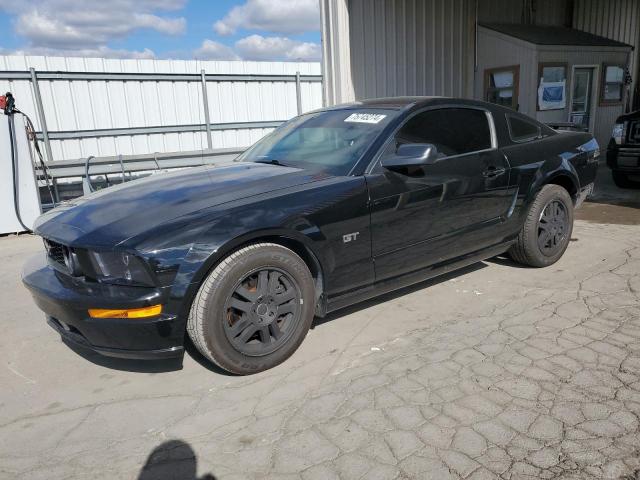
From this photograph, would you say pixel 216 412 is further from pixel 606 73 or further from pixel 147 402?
pixel 606 73

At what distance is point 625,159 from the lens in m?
8.02

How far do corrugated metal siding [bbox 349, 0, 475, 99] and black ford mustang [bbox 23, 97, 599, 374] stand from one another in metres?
5.48

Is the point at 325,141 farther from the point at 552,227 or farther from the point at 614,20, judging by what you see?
the point at 614,20

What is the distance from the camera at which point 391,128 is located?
3572mm

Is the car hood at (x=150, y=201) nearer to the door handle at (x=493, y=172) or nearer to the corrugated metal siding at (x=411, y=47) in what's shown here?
the door handle at (x=493, y=172)

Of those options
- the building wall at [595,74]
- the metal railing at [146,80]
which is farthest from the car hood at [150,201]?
the building wall at [595,74]

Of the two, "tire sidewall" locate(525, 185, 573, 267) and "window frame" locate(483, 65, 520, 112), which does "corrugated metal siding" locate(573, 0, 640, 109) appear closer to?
"window frame" locate(483, 65, 520, 112)

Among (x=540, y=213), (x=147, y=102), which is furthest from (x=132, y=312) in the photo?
(x=147, y=102)

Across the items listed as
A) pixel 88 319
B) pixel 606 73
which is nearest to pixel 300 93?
pixel 606 73

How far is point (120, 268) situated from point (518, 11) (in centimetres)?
1189

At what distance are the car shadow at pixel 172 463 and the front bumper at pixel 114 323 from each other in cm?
51

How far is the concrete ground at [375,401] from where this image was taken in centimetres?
228

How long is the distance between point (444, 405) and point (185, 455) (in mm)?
1309

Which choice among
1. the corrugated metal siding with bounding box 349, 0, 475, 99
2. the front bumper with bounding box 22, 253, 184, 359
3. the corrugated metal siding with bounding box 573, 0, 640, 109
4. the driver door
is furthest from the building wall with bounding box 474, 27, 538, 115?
the front bumper with bounding box 22, 253, 184, 359
